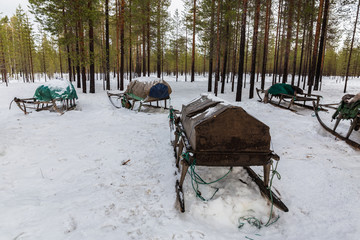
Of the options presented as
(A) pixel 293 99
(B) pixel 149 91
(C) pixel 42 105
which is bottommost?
(C) pixel 42 105

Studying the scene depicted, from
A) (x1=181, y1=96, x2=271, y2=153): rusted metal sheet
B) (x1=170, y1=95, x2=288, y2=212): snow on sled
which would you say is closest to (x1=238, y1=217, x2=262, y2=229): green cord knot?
(x1=170, y1=95, x2=288, y2=212): snow on sled

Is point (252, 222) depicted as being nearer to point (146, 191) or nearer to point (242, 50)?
point (146, 191)

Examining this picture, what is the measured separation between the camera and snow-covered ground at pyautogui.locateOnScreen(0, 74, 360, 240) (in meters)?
2.98

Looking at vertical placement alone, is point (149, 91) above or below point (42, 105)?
above

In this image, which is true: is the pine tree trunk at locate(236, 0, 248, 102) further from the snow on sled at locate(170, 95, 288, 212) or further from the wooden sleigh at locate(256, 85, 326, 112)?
the snow on sled at locate(170, 95, 288, 212)

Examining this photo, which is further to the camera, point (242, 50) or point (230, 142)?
point (242, 50)

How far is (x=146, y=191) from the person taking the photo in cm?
395

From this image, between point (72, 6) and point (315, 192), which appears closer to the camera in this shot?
point (315, 192)

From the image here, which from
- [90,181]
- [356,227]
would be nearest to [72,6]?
[90,181]

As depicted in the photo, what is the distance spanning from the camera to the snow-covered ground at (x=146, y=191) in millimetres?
2977

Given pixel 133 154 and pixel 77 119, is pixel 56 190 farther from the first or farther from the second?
pixel 77 119

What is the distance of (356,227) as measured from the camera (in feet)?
10.2

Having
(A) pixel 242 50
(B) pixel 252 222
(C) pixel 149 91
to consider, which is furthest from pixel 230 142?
(A) pixel 242 50

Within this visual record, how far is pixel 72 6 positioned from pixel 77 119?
983cm
